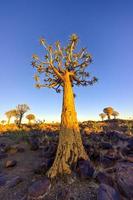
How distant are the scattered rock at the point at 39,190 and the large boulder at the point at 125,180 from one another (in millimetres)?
2215

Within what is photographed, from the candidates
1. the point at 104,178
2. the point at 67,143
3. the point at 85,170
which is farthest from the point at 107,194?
the point at 67,143

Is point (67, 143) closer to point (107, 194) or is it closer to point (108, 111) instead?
point (107, 194)

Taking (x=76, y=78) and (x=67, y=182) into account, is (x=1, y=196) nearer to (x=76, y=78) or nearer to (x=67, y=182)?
(x=67, y=182)

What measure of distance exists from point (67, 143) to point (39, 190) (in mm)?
2169

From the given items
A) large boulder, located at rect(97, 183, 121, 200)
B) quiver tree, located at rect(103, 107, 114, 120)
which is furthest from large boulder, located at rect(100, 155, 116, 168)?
quiver tree, located at rect(103, 107, 114, 120)

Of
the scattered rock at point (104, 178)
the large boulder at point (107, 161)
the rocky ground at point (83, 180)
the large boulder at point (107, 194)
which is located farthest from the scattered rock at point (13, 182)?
the large boulder at point (107, 194)

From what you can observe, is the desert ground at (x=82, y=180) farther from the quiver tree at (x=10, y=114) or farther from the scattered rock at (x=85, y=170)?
the quiver tree at (x=10, y=114)

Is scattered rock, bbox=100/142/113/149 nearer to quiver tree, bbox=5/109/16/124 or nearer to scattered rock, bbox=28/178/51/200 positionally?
scattered rock, bbox=28/178/51/200

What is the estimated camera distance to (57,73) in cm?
914

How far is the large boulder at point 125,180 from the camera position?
534 centimetres

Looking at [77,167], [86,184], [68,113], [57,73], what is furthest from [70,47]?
[86,184]

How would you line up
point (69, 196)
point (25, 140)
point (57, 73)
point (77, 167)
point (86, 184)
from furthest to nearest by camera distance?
point (25, 140) → point (57, 73) → point (77, 167) → point (86, 184) → point (69, 196)

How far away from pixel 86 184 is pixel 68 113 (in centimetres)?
288

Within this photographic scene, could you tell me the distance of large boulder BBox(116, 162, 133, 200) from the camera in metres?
5.34
